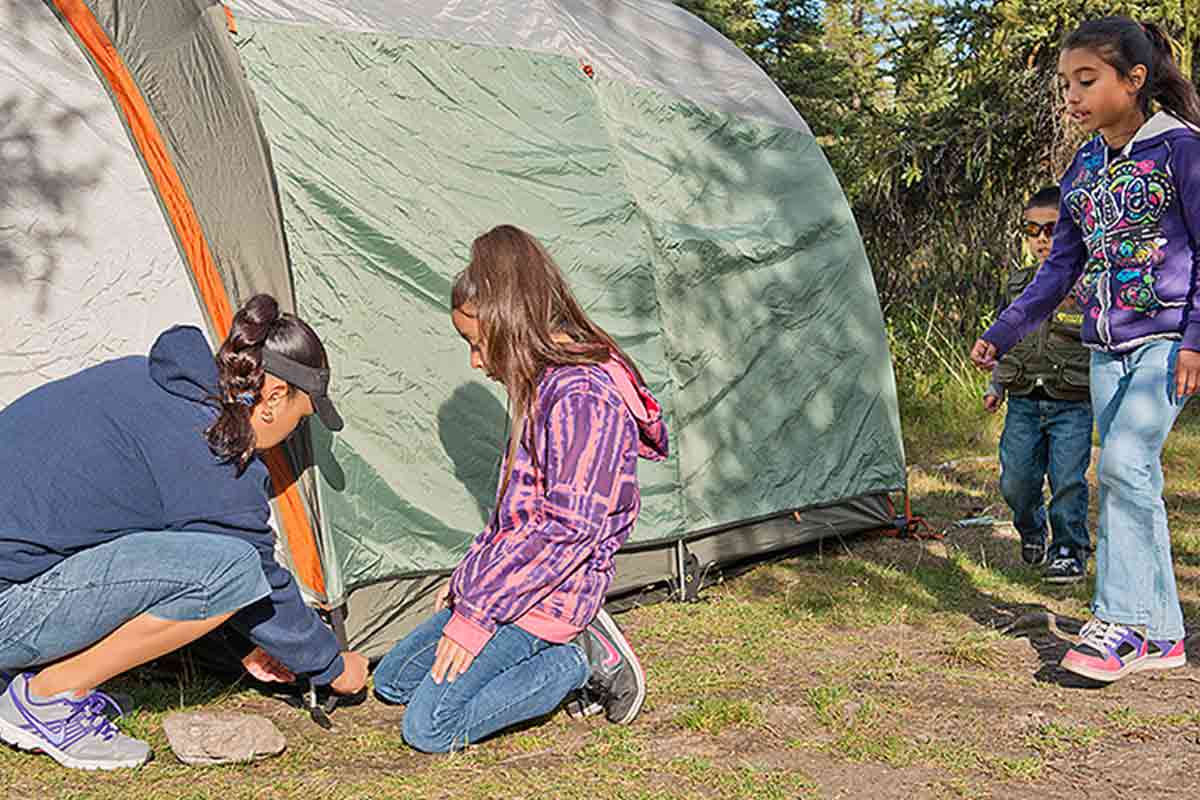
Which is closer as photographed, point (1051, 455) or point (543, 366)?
point (543, 366)

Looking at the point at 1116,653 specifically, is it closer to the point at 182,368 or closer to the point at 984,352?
the point at 984,352

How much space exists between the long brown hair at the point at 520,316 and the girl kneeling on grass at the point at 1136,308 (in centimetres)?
135

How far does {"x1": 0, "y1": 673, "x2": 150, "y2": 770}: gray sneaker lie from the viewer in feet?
9.75

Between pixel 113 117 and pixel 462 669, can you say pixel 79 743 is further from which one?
pixel 113 117

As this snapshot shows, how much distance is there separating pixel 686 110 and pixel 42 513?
110 inches

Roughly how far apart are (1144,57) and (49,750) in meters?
3.14

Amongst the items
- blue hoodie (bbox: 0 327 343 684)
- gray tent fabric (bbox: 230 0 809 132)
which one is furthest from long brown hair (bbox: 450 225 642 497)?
gray tent fabric (bbox: 230 0 809 132)

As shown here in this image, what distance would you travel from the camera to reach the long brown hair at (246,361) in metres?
2.95

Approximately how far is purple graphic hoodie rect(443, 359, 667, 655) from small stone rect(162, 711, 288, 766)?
489 millimetres

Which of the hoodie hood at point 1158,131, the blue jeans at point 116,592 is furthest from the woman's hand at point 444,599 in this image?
the hoodie hood at point 1158,131

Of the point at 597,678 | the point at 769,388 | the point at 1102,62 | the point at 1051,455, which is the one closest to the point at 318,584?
the point at 597,678

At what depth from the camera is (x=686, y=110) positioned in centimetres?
483

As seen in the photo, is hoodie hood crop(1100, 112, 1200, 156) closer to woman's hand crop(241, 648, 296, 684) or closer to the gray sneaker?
woman's hand crop(241, 648, 296, 684)

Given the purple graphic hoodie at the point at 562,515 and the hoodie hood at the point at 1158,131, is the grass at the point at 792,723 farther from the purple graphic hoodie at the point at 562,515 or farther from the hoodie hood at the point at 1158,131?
the hoodie hood at the point at 1158,131
